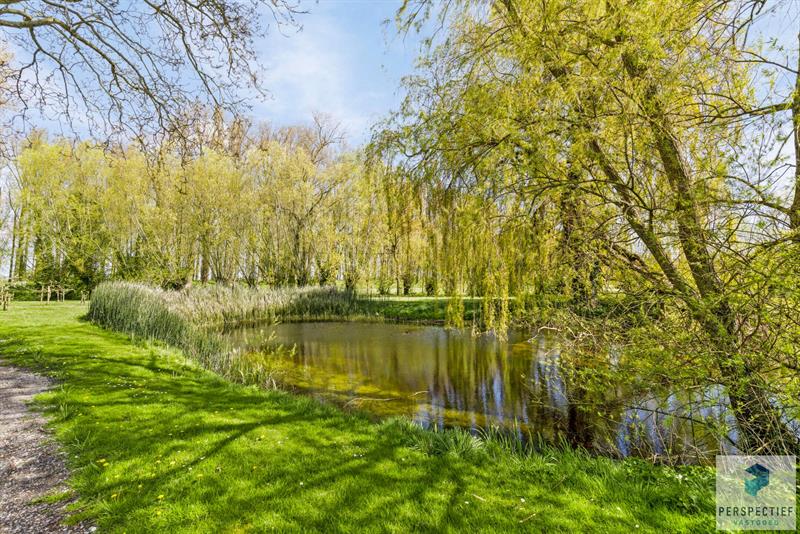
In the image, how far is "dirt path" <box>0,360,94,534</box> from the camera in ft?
8.34

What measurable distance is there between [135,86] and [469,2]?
17.7ft

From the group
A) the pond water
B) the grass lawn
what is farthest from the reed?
the grass lawn

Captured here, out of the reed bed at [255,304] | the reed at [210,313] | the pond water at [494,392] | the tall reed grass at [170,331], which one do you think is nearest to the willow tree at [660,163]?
the pond water at [494,392]

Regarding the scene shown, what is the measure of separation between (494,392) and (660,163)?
15.6 feet

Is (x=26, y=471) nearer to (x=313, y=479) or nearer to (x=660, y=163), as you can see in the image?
(x=313, y=479)

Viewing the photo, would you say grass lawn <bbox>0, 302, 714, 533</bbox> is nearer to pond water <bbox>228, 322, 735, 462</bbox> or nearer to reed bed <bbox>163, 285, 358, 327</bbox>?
pond water <bbox>228, 322, 735, 462</bbox>

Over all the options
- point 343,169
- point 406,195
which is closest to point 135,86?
point 406,195

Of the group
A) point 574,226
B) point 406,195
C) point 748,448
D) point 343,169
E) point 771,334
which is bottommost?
point 748,448

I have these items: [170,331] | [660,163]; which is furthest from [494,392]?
[170,331]

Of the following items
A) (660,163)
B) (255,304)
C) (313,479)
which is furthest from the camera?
(255,304)

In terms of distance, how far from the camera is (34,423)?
4102 mm

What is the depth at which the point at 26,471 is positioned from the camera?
3.17 metres

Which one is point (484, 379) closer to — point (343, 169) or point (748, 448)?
point (748, 448)

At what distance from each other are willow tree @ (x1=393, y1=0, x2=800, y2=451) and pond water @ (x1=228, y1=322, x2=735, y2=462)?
20.4 inches
